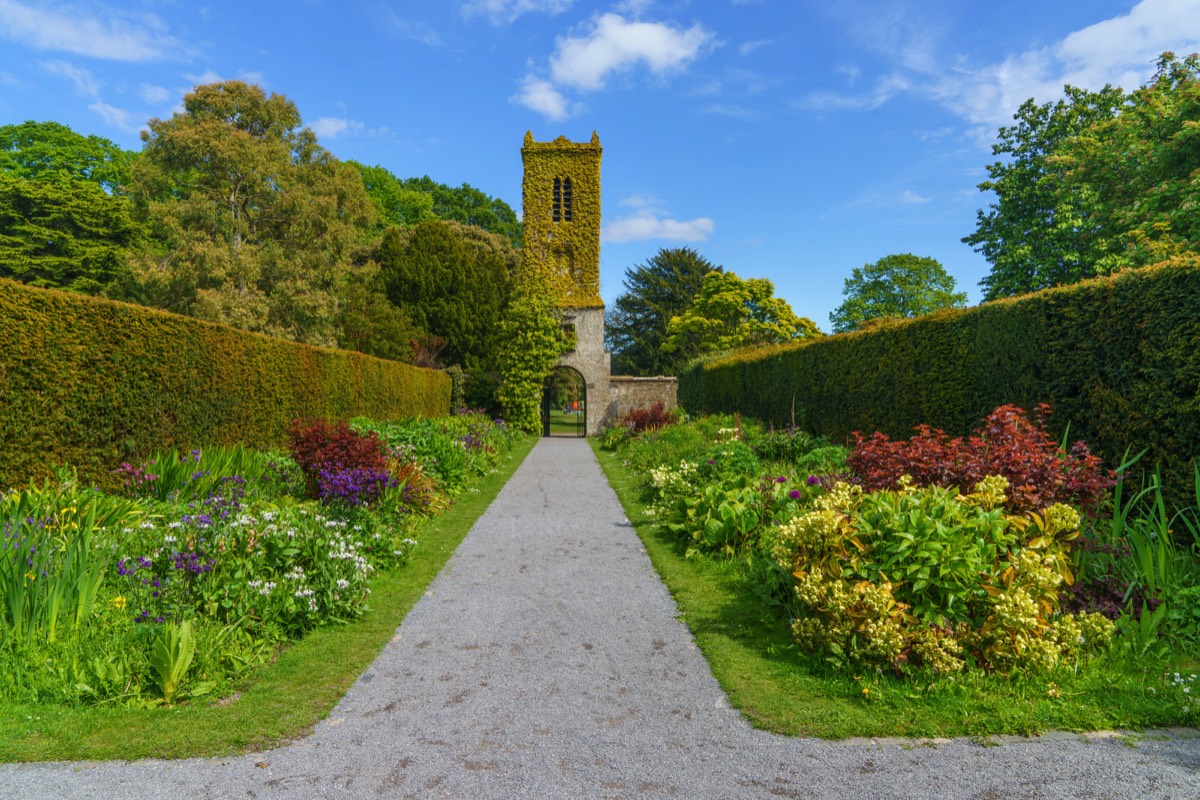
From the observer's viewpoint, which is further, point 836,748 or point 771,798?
point 836,748

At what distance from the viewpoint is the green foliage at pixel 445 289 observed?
30.4 m

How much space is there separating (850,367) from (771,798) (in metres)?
10.6

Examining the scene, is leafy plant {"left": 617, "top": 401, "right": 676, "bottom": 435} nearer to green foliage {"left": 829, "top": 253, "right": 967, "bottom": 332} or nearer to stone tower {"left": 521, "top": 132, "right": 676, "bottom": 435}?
stone tower {"left": 521, "top": 132, "right": 676, "bottom": 435}

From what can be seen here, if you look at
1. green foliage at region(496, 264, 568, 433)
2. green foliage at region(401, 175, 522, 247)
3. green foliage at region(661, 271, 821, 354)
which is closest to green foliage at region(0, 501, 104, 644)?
green foliage at region(496, 264, 568, 433)

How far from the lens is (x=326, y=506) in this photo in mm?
7195

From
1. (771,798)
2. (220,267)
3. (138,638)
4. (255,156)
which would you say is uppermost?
(255,156)

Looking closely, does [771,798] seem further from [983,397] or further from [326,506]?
[983,397]

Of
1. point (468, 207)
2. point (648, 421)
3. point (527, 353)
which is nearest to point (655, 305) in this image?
point (468, 207)

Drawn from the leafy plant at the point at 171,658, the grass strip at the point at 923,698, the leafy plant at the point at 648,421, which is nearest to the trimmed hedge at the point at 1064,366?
the grass strip at the point at 923,698

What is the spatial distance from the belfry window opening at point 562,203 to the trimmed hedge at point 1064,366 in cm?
2076

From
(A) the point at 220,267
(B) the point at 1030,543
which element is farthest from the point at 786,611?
(A) the point at 220,267

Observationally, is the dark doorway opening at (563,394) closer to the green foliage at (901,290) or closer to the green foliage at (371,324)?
the green foliage at (371,324)

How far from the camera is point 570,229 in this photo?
30.8 m

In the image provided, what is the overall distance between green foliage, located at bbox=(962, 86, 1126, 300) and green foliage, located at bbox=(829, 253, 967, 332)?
15.0 m
